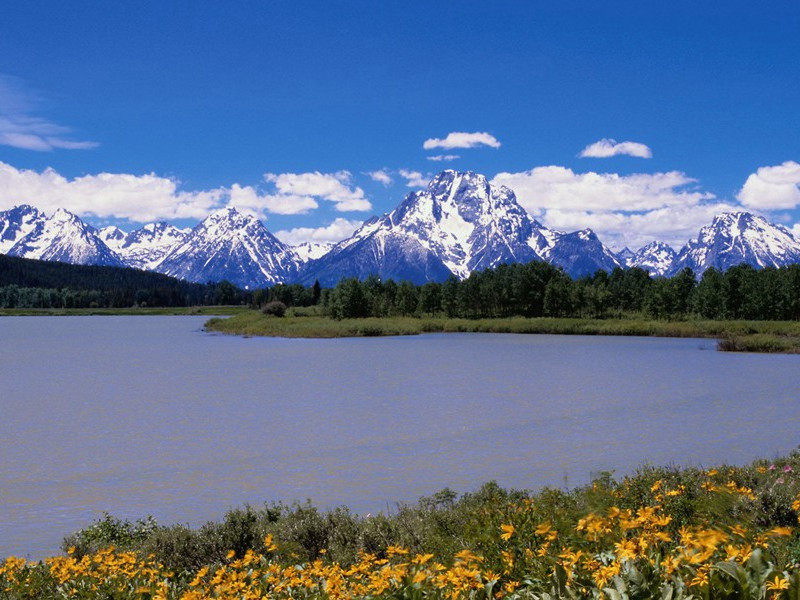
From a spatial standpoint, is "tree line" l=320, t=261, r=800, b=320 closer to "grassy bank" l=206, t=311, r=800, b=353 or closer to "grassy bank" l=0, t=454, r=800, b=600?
"grassy bank" l=206, t=311, r=800, b=353

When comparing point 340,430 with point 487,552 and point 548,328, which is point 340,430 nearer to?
point 487,552

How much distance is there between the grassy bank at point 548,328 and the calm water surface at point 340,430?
148ft

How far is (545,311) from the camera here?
163 meters

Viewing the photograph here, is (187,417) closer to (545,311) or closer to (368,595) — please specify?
(368,595)

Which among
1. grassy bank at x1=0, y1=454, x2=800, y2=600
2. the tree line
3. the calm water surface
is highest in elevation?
the tree line

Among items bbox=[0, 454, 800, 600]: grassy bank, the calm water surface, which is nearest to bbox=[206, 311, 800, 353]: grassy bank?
the calm water surface

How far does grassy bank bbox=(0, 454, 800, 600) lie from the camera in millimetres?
5324

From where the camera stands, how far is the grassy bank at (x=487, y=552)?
5.32 metres

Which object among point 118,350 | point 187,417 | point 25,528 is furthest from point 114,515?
point 118,350

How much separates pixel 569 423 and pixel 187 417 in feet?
61.1

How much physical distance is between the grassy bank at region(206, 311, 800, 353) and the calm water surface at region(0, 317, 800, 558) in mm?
45236

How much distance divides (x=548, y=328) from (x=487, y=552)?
120 meters

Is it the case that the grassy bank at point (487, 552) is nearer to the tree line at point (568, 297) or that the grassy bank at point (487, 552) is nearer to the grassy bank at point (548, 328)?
the grassy bank at point (548, 328)

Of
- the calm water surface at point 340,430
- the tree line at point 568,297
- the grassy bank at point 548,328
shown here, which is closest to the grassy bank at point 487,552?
the calm water surface at point 340,430
